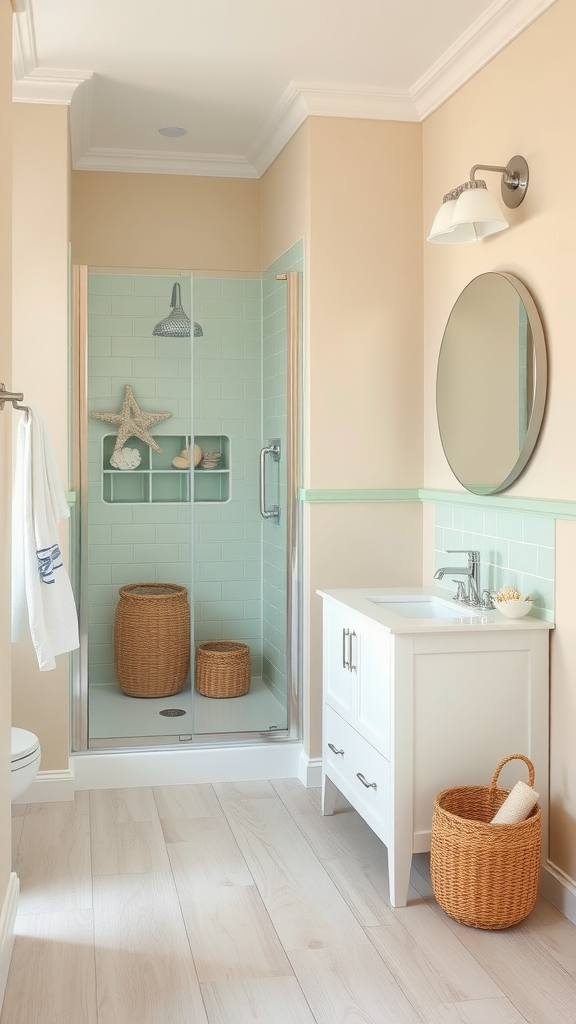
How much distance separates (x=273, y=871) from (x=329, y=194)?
2.43 meters

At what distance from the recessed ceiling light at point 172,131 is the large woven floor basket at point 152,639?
191cm

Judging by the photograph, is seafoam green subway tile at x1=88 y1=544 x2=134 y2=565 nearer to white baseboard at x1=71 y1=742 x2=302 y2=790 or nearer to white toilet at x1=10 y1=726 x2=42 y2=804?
white baseboard at x1=71 y1=742 x2=302 y2=790

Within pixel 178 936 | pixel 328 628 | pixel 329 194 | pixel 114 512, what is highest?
pixel 329 194

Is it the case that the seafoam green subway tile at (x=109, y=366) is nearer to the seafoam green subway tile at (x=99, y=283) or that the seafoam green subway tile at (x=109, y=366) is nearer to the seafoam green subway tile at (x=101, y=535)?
the seafoam green subway tile at (x=99, y=283)

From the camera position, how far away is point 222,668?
385 cm

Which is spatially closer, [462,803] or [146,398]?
[462,803]

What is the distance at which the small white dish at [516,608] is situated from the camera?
9.03ft

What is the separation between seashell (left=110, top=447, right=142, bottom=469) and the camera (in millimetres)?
3686

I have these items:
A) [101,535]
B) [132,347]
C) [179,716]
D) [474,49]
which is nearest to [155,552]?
[101,535]

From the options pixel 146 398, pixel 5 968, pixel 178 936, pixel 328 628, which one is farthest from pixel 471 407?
pixel 5 968

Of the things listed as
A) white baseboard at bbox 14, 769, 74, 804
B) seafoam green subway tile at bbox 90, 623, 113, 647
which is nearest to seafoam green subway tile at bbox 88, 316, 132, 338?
seafoam green subway tile at bbox 90, 623, 113, 647

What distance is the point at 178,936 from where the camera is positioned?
2498 millimetres

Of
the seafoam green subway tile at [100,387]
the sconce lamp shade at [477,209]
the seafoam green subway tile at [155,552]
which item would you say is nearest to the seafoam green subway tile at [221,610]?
the seafoam green subway tile at [155,552]

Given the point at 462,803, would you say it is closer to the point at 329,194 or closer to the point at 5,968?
the point at 5,968
